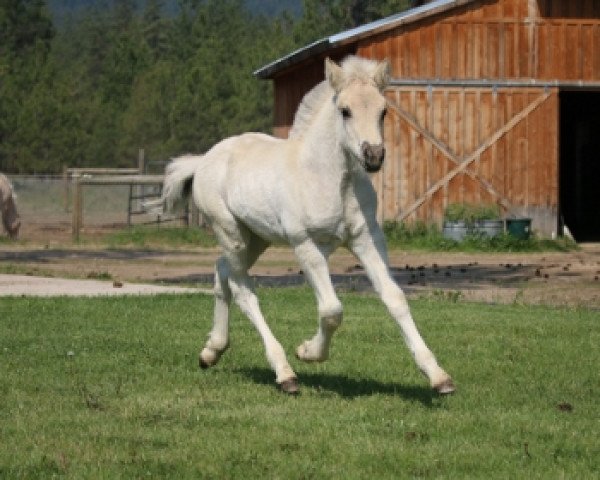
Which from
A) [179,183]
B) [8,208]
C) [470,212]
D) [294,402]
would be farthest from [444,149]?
[294,402]

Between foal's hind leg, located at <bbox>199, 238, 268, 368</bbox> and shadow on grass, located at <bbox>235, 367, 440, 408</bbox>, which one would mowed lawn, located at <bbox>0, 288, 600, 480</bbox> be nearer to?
shadow on grass, located at <bbox>235, 367, 440, 408</bbox>

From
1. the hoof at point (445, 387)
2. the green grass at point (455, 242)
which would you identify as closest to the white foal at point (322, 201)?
the hoof at point (445, 387)

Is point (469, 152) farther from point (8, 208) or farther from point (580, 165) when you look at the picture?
point (8, 208)

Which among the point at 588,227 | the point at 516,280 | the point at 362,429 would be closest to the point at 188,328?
the point at 362,429

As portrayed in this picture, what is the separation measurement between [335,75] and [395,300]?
1577 mm

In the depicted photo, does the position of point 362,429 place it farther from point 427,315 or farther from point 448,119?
point 448,119

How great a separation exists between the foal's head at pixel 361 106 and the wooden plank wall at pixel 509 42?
2301cm

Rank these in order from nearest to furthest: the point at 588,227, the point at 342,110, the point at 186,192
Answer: the point at 342,110 < the point at 186,192 < the point at 588,227

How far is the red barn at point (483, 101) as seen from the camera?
109ft

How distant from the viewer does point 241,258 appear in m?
11.4

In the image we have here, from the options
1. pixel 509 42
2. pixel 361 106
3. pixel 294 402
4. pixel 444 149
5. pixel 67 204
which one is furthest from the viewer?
pixel 67 204

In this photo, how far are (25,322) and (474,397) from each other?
6.16 metres

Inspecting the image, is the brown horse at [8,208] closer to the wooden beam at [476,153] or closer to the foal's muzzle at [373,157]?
the wooden beam at [476,153]

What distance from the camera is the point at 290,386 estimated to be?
1034 cm
